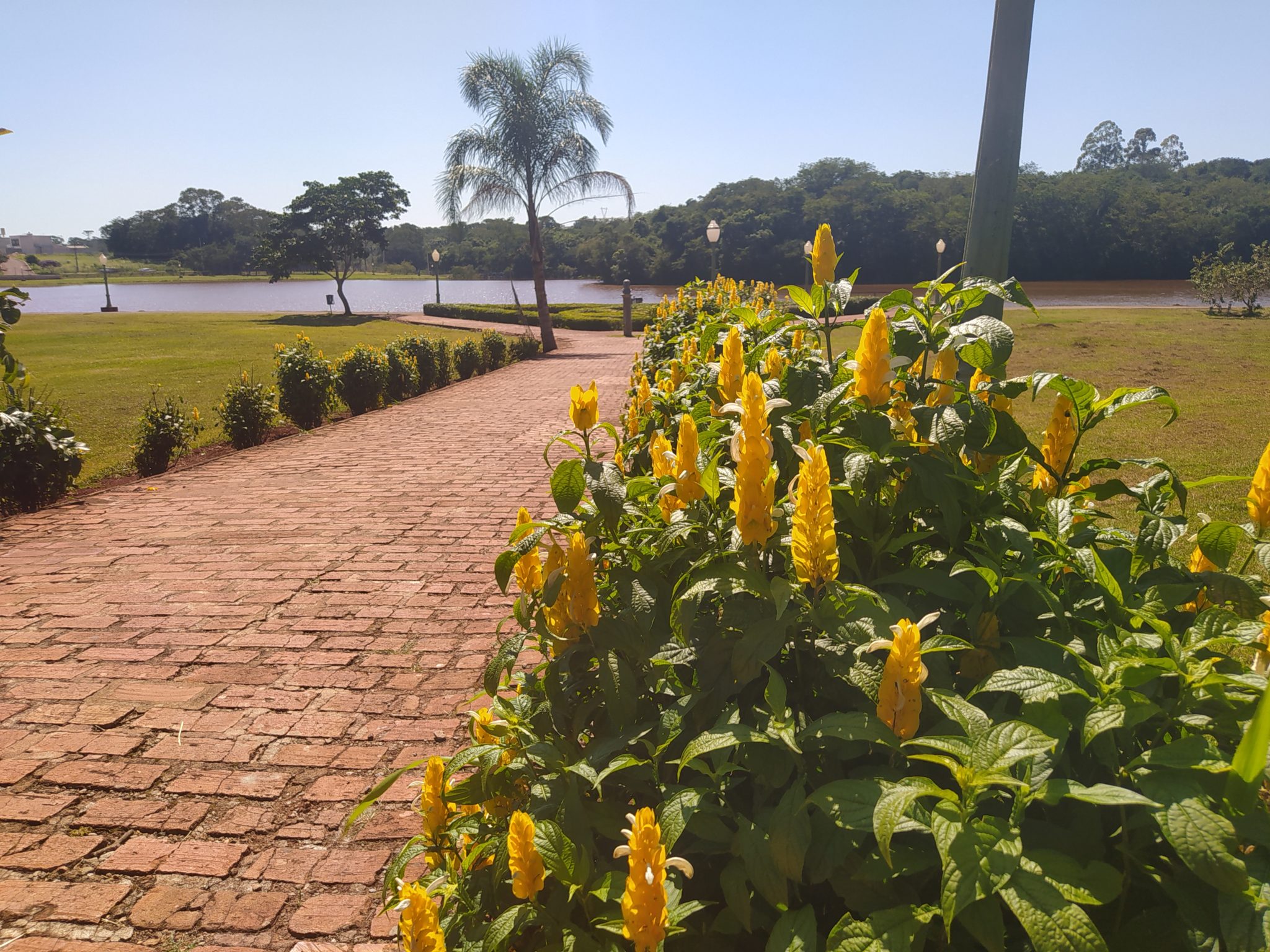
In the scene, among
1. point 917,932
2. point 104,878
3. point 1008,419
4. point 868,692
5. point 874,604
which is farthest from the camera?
point 104,878

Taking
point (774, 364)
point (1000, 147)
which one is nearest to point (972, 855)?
point (774, 364)

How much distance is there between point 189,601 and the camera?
3.86 metres

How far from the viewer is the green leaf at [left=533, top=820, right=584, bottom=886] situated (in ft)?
3.20

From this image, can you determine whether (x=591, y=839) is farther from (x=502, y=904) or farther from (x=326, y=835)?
(x=326, y=835)

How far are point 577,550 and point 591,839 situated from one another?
16.6 inches

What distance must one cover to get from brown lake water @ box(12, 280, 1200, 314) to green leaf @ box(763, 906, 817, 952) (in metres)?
31.3

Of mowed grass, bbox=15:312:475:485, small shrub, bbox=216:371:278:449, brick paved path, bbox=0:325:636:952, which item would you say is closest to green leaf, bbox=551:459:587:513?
brick paved path, bbox=0:325:636:952

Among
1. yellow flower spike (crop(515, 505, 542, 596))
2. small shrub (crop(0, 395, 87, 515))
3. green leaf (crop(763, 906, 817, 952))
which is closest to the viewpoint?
green leaf (crop(763, 906, 817, 952))

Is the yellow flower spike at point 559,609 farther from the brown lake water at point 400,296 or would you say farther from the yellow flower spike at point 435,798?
the brown lake water at point 400,296

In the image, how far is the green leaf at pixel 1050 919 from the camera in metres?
0.68

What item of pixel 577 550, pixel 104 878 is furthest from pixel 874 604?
pixel 104 878

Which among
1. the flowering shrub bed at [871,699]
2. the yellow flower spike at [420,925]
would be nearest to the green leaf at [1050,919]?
the flowering shrub bed at [871,699]

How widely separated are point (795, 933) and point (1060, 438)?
99 centimetres

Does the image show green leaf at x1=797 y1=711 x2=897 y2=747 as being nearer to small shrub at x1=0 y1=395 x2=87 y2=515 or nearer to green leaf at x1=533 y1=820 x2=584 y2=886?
green leaf at x1=533 y1=820 x2=584 y2=886
